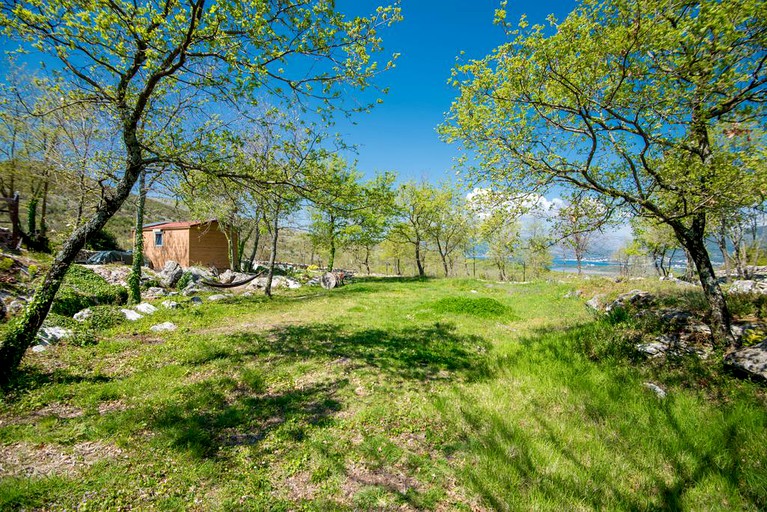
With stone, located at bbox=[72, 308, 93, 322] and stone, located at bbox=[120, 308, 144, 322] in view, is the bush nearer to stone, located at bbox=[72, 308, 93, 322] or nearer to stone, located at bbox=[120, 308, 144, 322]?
Answer: stone, located at bbox=[120, 308, 144, 322]

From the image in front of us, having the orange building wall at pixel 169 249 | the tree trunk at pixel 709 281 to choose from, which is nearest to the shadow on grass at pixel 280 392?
the tree trunk at pixel 709 281

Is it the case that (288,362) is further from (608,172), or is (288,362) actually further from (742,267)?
(742,267)

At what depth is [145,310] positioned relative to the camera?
10211 millimetres

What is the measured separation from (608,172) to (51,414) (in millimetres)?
11423

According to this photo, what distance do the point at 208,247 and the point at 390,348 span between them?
24756 mm

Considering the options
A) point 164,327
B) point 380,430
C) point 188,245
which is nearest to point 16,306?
point 164,327

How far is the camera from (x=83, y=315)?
857cm

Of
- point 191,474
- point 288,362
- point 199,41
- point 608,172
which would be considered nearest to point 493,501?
point 191,474

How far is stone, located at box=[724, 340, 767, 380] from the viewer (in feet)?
14.9

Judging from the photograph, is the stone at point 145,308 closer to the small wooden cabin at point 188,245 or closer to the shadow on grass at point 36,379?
the shadow on grass at point 36,379

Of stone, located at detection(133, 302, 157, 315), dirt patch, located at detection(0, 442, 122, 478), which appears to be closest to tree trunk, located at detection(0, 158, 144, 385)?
dirt patch, located at detection(0, 442, 122, 478)

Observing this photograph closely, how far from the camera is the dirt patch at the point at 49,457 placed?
324cm

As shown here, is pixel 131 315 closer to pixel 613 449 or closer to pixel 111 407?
pixel 111 407

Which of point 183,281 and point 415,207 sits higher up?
point 415,207
